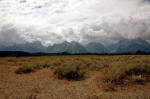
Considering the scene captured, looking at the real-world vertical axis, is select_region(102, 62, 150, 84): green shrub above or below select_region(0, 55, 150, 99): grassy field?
above

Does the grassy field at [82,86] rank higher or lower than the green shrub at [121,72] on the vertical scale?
lower

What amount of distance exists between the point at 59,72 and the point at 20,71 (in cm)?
643

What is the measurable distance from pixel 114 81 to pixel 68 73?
453cm

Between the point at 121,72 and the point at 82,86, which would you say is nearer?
the point at 82,86

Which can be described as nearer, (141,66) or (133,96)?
(133,96)

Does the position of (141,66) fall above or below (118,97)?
above

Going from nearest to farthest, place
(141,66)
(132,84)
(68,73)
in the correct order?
(132,84) → (68,73) → (141,66)

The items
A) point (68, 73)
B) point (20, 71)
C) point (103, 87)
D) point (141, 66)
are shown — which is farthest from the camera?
point (20, 71)

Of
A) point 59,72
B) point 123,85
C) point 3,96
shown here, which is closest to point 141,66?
point 123,85

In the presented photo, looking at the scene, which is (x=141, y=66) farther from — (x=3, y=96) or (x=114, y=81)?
(x=3, y=96)

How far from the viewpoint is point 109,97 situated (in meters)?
6.53

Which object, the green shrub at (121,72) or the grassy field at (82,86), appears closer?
the grassy field at (82,86)

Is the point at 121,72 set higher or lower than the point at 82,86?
higher

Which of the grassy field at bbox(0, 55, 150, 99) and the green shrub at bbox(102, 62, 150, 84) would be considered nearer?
the grassy field at bbox(0, 55, 150, 99)
